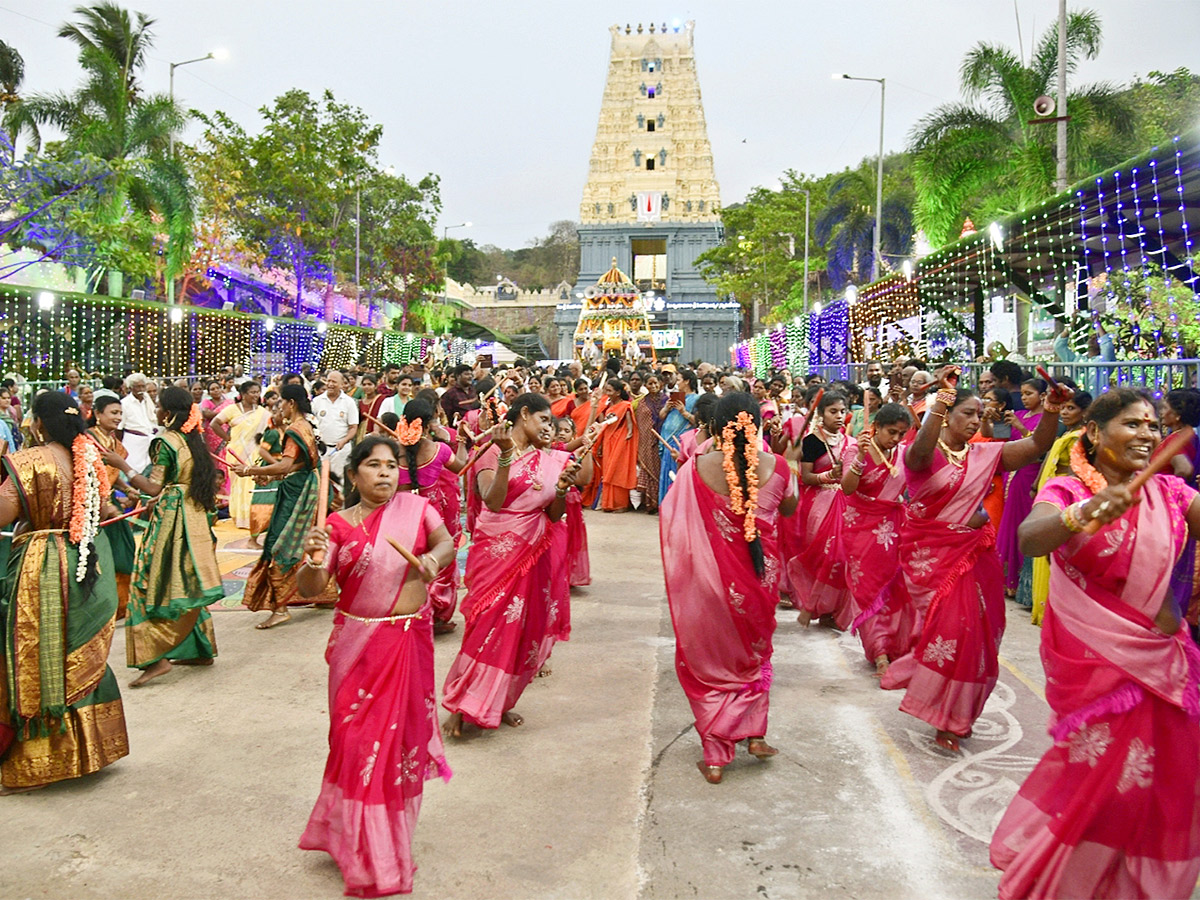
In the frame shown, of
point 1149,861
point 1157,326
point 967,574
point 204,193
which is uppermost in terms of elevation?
point 204,193

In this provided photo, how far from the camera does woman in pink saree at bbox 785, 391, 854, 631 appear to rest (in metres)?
7.00

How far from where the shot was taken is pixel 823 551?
23.8 feet

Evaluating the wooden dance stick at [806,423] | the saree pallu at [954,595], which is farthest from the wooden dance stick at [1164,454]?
the wooden dance stick at [806,423]

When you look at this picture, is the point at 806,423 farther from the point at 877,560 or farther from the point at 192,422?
the point at 192,422

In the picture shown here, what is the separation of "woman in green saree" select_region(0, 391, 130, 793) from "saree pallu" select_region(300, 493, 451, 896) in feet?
4.72

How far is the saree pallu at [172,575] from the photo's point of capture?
5863 mm

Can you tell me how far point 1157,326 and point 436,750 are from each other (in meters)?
9.23

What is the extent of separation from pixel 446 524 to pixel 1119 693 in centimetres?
459

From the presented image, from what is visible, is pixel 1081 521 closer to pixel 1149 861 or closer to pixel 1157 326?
pixel 1149 861

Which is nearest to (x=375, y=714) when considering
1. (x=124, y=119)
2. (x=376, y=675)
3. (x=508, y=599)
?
(x=376, y=675)

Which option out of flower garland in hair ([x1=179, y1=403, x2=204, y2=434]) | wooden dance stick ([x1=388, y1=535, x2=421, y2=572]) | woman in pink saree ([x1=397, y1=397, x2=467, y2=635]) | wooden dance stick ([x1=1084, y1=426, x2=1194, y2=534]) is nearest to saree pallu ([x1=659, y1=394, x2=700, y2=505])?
woman in pink saree ([x1=397, y1=397, x2=467, y2=635])

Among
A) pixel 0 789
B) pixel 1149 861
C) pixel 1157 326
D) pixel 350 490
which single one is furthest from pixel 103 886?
pixel 1157 326

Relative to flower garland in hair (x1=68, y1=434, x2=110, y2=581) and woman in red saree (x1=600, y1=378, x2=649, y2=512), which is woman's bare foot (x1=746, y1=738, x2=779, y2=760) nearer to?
flower garland in hair (x1=68, y1=434, x2=110, y2=581)

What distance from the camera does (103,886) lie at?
140 inches
